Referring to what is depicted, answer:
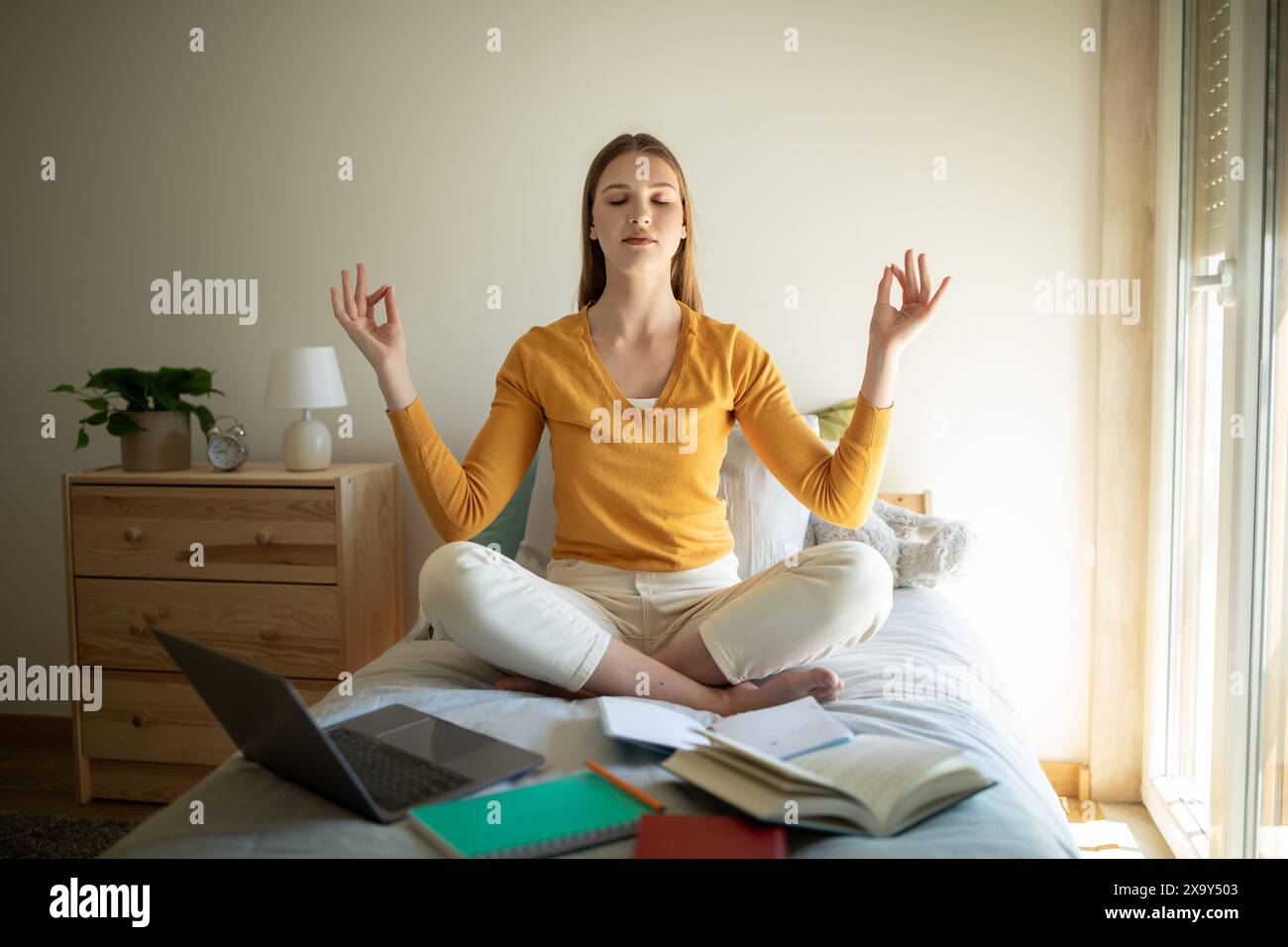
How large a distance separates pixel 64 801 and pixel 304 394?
111 centimetres

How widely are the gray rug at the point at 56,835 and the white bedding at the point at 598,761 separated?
3.02 feet

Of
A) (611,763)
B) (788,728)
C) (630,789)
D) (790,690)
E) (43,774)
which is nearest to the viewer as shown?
(630,789)

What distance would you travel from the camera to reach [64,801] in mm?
2455

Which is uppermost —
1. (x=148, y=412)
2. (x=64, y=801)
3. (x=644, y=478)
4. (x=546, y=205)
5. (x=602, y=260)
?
(x=546, y=205)

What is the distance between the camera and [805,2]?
2471mm

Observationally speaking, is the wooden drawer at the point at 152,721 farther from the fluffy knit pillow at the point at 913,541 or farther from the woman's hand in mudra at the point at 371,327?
the fluffy knit pillow at the point at 913,541

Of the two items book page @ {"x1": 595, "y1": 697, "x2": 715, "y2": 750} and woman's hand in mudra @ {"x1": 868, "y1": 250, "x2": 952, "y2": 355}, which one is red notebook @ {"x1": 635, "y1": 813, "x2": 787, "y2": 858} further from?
woman's hand in mudra @ {"x1": 868, "y1": 250, "x2": 952, "y2": 355}

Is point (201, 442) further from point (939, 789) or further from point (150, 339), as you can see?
point (939, 789)

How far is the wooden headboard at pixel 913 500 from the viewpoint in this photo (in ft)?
8.16

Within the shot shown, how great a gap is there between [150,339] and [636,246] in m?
1.63

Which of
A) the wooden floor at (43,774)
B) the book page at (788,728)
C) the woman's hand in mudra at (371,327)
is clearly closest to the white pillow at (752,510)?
the woman's hand in mudra at (371,327)

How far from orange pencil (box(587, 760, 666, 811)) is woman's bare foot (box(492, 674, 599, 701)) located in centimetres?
35

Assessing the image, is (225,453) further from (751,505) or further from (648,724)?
(648,724)

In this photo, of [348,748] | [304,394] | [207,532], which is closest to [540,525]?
[304,394]
